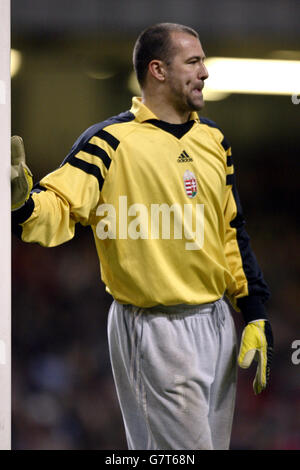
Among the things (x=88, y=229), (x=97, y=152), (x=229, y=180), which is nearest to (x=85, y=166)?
(x=97, y=152)

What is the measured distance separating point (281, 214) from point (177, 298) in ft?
5.50

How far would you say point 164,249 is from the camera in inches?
47.3

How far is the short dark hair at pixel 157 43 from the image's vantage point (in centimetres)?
121

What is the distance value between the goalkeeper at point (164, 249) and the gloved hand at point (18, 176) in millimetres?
120

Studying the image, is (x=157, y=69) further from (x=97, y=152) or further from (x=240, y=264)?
(x=240, y=264)

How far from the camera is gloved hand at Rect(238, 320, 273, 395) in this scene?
1.26 metres

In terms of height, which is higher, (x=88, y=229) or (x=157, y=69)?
(x=157, y=69)

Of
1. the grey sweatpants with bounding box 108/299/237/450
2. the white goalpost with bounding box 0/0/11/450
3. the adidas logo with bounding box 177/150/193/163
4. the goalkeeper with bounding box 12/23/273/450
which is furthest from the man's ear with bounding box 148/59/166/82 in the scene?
the grey sweatpants with bounding box 108/299/237/450

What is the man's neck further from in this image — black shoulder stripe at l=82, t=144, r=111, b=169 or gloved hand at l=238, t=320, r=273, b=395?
gloved hand at l=238, t=320, r=273, b=395

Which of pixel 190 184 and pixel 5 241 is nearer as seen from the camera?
pixel 5 241

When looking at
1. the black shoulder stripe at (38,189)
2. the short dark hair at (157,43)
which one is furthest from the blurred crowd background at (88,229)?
the black shoulder stripe at (38,189)

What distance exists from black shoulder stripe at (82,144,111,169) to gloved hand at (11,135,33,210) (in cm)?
17

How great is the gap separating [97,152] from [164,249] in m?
0.20

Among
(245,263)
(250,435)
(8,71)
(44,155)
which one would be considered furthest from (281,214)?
(8,71)
